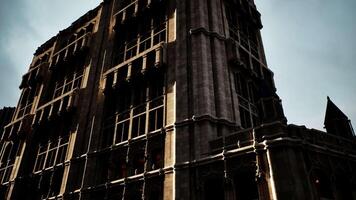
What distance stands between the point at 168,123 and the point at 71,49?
1109 inches

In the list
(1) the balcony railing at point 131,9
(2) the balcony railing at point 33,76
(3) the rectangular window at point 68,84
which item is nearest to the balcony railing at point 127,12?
(1) the balcony railing at point 131,9

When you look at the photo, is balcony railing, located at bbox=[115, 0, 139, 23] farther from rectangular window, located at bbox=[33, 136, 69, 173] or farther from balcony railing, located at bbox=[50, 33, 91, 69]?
rectangular window, located at bbox=[33, 136, 69, 173]

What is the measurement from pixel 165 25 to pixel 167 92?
10.1 metres

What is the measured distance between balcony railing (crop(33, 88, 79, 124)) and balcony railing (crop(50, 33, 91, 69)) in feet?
24.5

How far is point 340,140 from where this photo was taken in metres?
22.3

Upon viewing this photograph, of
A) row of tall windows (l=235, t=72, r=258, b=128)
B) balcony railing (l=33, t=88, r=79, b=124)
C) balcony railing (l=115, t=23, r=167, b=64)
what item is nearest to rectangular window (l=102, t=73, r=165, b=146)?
balcony railing (l=115, t=23, r=167, b=64)

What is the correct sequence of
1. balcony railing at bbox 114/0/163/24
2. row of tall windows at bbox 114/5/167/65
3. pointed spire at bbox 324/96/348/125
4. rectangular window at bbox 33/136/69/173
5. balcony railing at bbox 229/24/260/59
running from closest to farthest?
pointed spire at bbox 324/96/348/125
row of tall windows at bbox 114/5/167/65
balcony railing at bbox 229/24/260/59
rectangular window at bbox 33/136/69/173
balcony railing at bbox 114/0/163/24

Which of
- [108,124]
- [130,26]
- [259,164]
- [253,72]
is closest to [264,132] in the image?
[259,164]

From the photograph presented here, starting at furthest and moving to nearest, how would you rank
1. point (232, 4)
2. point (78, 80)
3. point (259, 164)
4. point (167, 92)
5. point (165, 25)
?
point (78, 80)
point (232, 4)
point (165, 25)
point (167, 92)
point (259, 164)

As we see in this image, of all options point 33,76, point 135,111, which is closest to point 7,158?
point 33,76

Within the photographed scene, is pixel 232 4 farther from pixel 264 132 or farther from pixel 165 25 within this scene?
pixel 264 132

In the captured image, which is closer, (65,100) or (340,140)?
(340,140)

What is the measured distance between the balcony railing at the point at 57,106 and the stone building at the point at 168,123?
19 centimetres

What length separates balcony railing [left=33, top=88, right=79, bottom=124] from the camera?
37.3 meters
